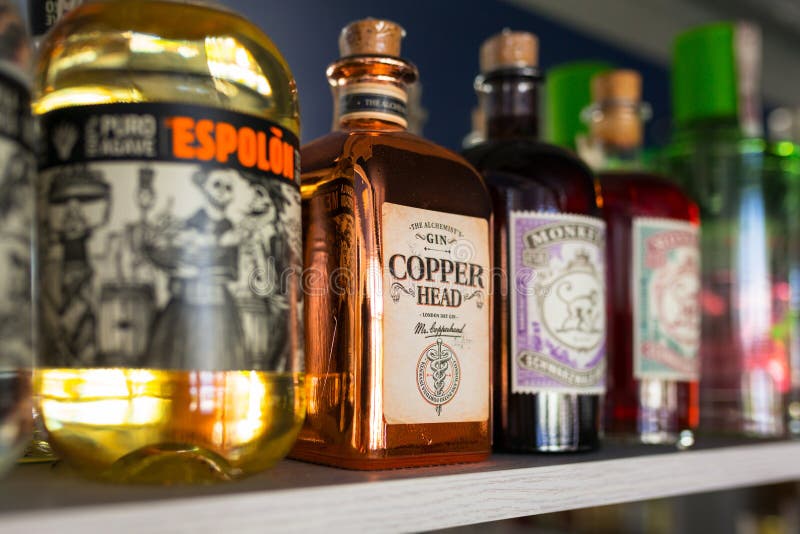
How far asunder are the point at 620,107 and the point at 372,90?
30cm

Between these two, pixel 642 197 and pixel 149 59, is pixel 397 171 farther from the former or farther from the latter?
pixel 642 197

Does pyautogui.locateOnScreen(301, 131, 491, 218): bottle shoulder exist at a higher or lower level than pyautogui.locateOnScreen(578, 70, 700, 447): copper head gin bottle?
higher

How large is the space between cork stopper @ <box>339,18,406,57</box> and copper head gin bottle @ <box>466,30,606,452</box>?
0.12 m

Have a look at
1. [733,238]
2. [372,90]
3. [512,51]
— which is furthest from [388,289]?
[733,238]

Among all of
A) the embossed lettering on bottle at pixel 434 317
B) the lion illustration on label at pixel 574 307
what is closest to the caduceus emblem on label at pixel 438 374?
the embossed lettering on bottle at pixel 434 317

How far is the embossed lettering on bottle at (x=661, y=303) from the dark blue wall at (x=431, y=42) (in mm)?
320

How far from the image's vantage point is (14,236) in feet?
1.24

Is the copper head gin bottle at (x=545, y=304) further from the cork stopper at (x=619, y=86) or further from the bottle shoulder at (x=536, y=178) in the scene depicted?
the cork stopper at (x=619, y=86)

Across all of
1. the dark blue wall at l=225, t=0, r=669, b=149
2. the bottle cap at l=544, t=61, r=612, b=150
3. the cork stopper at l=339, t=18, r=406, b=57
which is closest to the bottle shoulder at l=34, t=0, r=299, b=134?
the cork stopper at l=339, t=18, r=406, b=57

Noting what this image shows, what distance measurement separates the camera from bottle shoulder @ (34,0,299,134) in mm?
425

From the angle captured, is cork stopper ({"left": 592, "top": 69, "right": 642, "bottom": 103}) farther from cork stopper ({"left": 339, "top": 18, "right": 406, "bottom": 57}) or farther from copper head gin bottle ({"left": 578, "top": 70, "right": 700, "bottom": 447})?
cork stopper ({"left": 339, "top": 18, "right": 406, "bottom": 57})

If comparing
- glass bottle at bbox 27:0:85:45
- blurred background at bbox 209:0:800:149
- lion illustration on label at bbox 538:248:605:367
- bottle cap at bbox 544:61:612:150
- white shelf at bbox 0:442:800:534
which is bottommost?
white shelf at bbox 0:442:800:534

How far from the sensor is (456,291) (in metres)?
0.53

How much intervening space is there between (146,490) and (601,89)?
1.81ft
